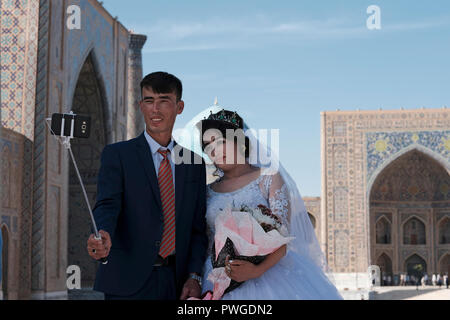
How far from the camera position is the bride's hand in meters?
2.08

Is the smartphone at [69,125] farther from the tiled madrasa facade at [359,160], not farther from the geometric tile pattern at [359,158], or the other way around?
the geometric tile pattern at [359,158]

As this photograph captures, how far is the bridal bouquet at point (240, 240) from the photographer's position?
2.08 metres

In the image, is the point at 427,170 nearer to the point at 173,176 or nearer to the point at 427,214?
the point at 427,214

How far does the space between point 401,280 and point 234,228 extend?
825 inches

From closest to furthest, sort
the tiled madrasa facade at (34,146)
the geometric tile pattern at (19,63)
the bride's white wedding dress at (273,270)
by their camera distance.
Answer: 1. the bride's white wedding dress at (273,270)
2. the tiled madrasa facade at (34,146)
3. the geometric tile pattern at (19,63)

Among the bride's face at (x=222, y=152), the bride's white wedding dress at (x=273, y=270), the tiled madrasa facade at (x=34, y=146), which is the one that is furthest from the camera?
the tiled madrasa facade at (x=34, y=146)

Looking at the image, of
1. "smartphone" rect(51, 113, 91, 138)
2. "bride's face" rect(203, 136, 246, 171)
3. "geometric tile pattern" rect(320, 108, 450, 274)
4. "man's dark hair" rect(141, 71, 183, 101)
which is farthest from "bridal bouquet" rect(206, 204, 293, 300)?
"geometric tile pattern" rect(320, 108, 450, 274)

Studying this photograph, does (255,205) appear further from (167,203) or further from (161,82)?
(161,82)

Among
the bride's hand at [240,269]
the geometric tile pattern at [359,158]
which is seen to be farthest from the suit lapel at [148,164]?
the geometric tile pattern at [359,158]

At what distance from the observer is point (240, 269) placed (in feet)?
6.84

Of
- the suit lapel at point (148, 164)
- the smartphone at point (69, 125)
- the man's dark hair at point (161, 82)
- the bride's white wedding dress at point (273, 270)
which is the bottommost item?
the bride's white wedding dress at point (273, 270)

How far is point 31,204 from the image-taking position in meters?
10.2

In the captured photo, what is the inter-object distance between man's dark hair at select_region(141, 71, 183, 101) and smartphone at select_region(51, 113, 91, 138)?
37 cm

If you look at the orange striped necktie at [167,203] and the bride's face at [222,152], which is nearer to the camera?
the orange striped necktie at [167,203]
